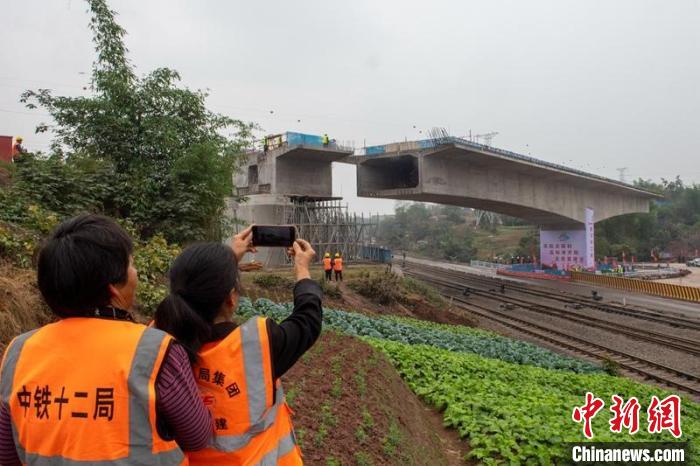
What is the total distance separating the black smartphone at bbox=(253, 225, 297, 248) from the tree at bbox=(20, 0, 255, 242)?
10179 millimetres

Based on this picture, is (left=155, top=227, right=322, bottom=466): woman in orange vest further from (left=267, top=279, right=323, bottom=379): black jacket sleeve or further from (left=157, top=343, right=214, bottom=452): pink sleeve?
(left=157, top=343, right=214, bottom=452): pink sleeve

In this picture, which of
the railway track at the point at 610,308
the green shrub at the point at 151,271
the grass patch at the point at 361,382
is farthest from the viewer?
the railway track at the point at 610,308

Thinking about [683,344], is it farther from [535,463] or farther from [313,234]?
[313,234]

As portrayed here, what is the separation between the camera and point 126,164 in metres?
12.8

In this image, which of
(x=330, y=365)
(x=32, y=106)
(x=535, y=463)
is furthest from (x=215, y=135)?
(x=535, y=463)

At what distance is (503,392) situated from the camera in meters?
7.80

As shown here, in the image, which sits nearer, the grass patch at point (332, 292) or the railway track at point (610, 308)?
the grass patch at point (332, 292)

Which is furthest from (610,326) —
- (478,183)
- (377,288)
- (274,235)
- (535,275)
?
(535,275)

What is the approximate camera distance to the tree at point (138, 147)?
477 inches

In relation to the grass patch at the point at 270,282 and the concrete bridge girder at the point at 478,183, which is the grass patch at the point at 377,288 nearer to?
the grass patch at the point at 270,282

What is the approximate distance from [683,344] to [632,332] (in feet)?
7.24

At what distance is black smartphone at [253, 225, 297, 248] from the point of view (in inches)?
112

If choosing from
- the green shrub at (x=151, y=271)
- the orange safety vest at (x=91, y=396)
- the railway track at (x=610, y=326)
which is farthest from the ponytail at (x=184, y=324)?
the railway track at (x=610, y=326)

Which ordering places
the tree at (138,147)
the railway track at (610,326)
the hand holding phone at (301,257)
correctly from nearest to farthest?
the hand holding phone at (301,257), the tree at (138,147), the railway track at (610,326)
